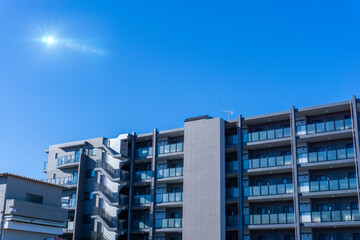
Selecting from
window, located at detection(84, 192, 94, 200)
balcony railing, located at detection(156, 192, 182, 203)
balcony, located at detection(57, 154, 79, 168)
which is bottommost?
balcony railing, located at detection(156, 192, 182, 203)

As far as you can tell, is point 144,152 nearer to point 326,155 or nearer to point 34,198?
point 34,198

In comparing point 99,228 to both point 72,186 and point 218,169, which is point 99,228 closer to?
point 72,186

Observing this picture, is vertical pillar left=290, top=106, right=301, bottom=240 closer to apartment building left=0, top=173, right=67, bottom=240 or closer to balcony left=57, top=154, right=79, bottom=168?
apartment building left=0, top=173, right=67, bottom=240

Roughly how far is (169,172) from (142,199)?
4889mm

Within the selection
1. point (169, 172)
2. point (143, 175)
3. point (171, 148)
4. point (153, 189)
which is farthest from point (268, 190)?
point (143, 175)

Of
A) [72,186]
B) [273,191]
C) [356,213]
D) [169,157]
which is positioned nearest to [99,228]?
[72,186]

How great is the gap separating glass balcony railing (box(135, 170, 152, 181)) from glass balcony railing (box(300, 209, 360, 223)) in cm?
1948

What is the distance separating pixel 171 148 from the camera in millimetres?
60281

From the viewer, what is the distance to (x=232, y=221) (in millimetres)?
53406

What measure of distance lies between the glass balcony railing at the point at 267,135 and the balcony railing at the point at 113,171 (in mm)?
16290

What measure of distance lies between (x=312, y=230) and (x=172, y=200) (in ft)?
53.1

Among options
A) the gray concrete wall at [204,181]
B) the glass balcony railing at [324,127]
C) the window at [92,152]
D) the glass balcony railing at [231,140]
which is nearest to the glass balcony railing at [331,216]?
the glass balcony railing at [324,127]

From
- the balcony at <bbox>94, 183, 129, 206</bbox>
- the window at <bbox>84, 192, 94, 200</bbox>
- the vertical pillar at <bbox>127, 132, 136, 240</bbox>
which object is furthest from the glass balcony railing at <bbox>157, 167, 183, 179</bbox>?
the window at <bbox>84, 192, 94, 200</bbox>

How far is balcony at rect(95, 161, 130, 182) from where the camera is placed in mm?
62100
